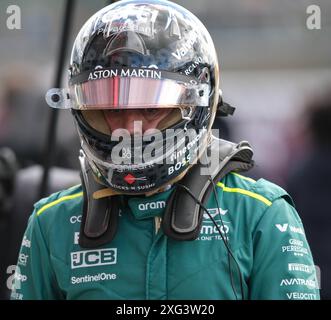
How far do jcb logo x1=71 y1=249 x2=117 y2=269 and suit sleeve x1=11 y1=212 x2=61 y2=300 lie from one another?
10 centimetres

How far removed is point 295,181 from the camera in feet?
14.7

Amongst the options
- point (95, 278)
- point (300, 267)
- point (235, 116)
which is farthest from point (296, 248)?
point (235, 116)

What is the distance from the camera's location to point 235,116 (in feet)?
16.5

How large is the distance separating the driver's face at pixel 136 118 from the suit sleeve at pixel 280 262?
1.30 feet

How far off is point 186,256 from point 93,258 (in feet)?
0.86

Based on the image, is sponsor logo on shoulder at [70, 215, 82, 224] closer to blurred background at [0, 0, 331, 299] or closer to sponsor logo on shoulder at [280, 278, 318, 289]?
sponsor logo on shoulder at [280, 278, 318, 289]

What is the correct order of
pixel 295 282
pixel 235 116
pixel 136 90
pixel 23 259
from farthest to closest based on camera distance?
pixel 235 116 → pixel 23 259 → pixel 136 90 → pixel 295 282

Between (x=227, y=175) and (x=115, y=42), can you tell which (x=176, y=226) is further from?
(x=115, y=42)

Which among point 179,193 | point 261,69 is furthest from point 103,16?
point 261,69

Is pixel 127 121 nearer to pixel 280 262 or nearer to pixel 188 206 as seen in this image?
pixel 188 206

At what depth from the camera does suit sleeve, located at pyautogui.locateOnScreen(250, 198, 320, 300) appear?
7.00 ft

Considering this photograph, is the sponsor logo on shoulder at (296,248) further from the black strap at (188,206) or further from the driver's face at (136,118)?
the driver's face at (136,118)

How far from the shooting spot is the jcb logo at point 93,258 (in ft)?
7.29

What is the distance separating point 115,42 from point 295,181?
7.85 ft
